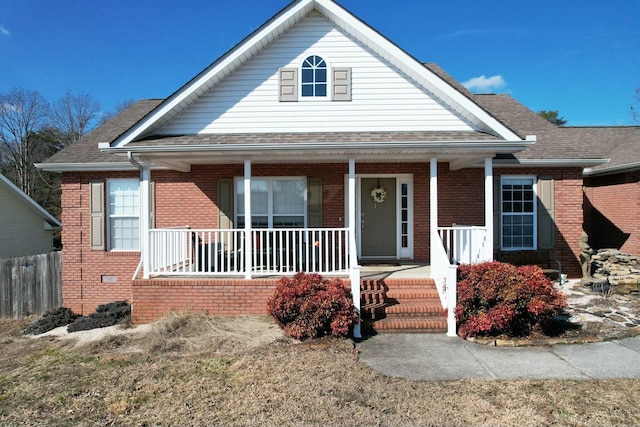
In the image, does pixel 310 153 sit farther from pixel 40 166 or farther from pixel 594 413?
pixel 40 166

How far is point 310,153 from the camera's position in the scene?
789cm

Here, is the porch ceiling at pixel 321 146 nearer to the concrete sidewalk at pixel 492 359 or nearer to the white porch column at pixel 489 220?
the white porch column at pixel 489 220

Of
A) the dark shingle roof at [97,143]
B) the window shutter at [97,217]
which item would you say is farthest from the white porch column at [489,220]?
the window shutter at [97,217]

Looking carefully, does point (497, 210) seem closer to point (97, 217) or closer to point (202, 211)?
point (202, 211)

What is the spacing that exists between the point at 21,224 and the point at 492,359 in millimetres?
20462

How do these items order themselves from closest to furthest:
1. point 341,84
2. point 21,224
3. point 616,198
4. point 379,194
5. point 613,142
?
point 341,84, point 379,194, point 616,198, point 613,142, point 21,224

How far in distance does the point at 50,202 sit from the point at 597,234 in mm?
35736

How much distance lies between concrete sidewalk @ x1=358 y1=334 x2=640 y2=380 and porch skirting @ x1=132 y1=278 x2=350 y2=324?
182 cm

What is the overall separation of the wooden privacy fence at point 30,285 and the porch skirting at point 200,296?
453 cm

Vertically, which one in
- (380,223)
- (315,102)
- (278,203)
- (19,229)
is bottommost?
(19,229)

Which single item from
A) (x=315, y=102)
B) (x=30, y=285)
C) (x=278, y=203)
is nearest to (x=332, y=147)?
(x=315, y=102)

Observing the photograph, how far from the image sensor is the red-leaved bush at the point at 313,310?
624 cm

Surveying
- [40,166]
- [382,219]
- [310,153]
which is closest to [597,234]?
[382,219]

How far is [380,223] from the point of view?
10203mm
